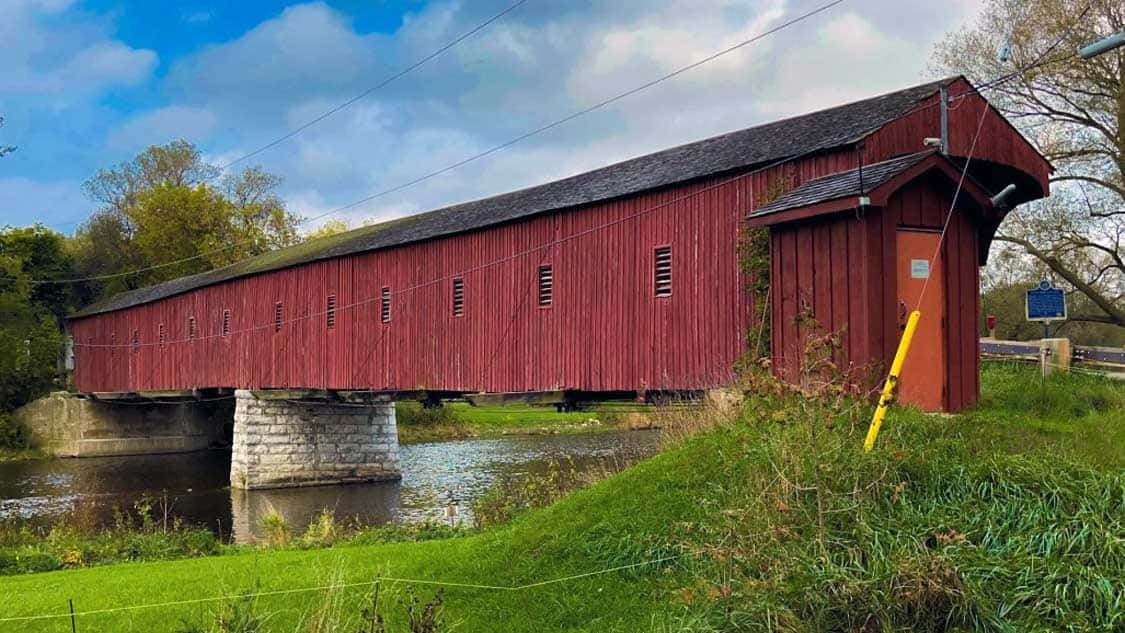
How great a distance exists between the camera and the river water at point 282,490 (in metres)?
18.8

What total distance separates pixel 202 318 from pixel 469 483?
10.4 m

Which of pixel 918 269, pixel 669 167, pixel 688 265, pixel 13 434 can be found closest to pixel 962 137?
pixel 918 269

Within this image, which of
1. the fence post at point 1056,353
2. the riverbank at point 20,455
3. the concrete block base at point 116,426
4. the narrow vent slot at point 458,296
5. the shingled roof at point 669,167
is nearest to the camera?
the shingled roof at point 669,167

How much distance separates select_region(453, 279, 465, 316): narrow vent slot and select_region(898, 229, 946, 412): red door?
840 centimetres

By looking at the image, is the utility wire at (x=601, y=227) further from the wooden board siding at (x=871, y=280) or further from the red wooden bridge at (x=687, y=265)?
the wooden board siding at (x=871, y=280)

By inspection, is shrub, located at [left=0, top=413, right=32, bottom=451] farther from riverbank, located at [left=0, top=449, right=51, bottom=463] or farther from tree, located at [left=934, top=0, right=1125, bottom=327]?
tree, located at [left=934, top=0, right=1125, bottom=327]

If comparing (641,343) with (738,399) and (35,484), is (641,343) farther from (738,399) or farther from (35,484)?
(35,484)

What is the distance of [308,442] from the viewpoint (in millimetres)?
24172

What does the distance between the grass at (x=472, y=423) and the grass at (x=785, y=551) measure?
25.2m

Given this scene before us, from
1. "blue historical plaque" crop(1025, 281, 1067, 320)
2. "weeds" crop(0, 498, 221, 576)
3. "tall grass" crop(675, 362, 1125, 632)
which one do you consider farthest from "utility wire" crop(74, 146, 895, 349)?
"weeds" crop(0, 498, 221, 576)

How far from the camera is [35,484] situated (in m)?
24.7

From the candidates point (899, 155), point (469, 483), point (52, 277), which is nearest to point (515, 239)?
point (899, 155)

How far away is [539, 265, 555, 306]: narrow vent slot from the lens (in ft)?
47.2

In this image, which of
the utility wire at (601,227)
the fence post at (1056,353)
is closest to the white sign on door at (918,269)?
the utility wire at (601,227)
